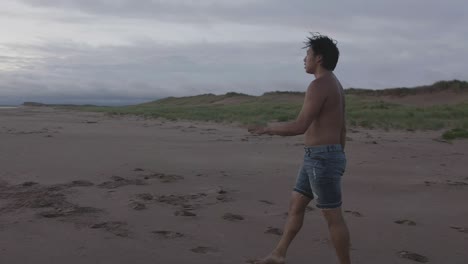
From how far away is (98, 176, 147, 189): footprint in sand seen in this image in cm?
559

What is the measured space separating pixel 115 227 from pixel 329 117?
1936 mm

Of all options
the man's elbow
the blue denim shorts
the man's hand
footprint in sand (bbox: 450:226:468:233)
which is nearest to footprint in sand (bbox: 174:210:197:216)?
the man's hand

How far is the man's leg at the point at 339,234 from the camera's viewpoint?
10.6ft

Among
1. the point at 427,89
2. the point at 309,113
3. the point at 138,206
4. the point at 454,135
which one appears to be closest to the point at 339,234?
the point at 309,113

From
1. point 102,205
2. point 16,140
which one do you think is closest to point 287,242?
point 102,205

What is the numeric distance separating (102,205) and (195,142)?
18.9 ft

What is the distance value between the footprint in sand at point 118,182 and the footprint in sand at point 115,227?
1470 millimetres

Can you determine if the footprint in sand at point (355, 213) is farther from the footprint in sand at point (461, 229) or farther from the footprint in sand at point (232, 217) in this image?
the footprint in sand at point (232, 217)

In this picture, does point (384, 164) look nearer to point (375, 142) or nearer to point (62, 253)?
point (375, 142)

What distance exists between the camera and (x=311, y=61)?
3.33 meters

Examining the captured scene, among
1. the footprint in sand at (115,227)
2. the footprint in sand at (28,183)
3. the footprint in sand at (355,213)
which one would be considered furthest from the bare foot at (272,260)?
the footprint in sand at (28,183)

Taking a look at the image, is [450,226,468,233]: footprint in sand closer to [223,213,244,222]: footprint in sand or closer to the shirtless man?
the shirtless man

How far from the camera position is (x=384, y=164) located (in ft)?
25.1

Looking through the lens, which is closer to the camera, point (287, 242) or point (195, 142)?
point (287, 242)
